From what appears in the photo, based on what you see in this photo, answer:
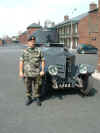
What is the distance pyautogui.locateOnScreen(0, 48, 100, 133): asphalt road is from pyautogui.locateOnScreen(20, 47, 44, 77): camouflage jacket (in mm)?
945

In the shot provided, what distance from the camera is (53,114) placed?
4902 mm

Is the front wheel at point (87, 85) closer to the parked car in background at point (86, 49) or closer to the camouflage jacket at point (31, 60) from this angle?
the camouflage jacket at point (31, 60)

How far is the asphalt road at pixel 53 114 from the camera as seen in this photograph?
163 inches

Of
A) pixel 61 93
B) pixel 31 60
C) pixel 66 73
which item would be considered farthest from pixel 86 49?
pixel 31 60

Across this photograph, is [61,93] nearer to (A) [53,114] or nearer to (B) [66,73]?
(B) [66,73]

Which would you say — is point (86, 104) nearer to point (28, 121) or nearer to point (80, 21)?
point (28, 121)

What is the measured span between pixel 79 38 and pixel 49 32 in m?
32.6

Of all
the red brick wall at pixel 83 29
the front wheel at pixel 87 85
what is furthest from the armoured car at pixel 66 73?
the red brick wall at pixel 83 29

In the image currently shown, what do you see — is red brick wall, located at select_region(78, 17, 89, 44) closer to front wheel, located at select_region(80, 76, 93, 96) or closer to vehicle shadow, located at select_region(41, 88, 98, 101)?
vehicle shadow, located at select_region(41, 88, 98, 101)

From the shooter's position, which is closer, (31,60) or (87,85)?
(31,60)

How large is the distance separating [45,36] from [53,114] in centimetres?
613

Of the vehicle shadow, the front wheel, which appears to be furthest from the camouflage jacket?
the front wheel

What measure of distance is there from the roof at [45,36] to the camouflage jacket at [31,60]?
4.58m

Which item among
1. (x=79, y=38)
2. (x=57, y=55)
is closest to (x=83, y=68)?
(x=57, y=55)
